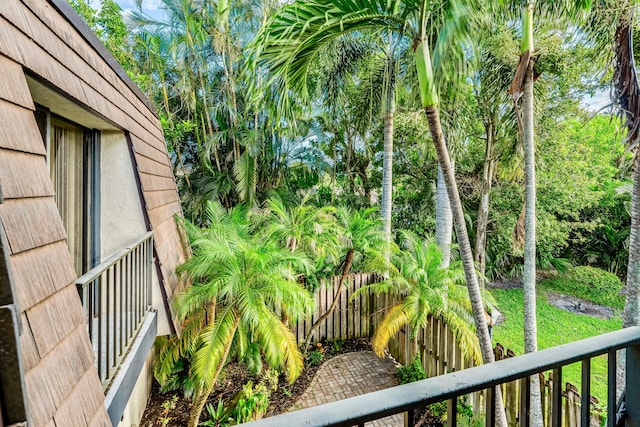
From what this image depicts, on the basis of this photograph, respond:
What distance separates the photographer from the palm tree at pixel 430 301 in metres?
4.27

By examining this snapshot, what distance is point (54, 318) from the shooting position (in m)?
1.28

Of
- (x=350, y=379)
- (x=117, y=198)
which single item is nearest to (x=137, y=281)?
(x=117, y=198)

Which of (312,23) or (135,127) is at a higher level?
(312,23)

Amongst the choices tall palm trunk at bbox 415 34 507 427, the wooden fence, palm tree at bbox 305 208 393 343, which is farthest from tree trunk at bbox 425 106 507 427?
palm tree at bbox 305 208 393 343

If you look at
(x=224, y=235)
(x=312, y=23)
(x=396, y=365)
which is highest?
(x=312, y=23)

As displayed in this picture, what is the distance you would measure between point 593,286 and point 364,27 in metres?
11.2

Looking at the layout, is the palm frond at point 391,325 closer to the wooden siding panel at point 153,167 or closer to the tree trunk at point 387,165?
the tree trunk at point 387,165

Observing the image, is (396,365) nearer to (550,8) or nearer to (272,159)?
(550,8)

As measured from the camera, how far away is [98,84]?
2566 millimetres

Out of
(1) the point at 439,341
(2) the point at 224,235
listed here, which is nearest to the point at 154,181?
(2) the point at 224,235

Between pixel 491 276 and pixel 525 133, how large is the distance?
8196mm

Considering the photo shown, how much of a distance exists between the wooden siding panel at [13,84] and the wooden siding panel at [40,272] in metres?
0.63

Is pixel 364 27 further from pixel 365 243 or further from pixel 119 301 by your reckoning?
pixel 119 301

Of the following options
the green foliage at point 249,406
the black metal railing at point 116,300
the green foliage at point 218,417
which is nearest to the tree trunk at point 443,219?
the green foliage at point 249,406
